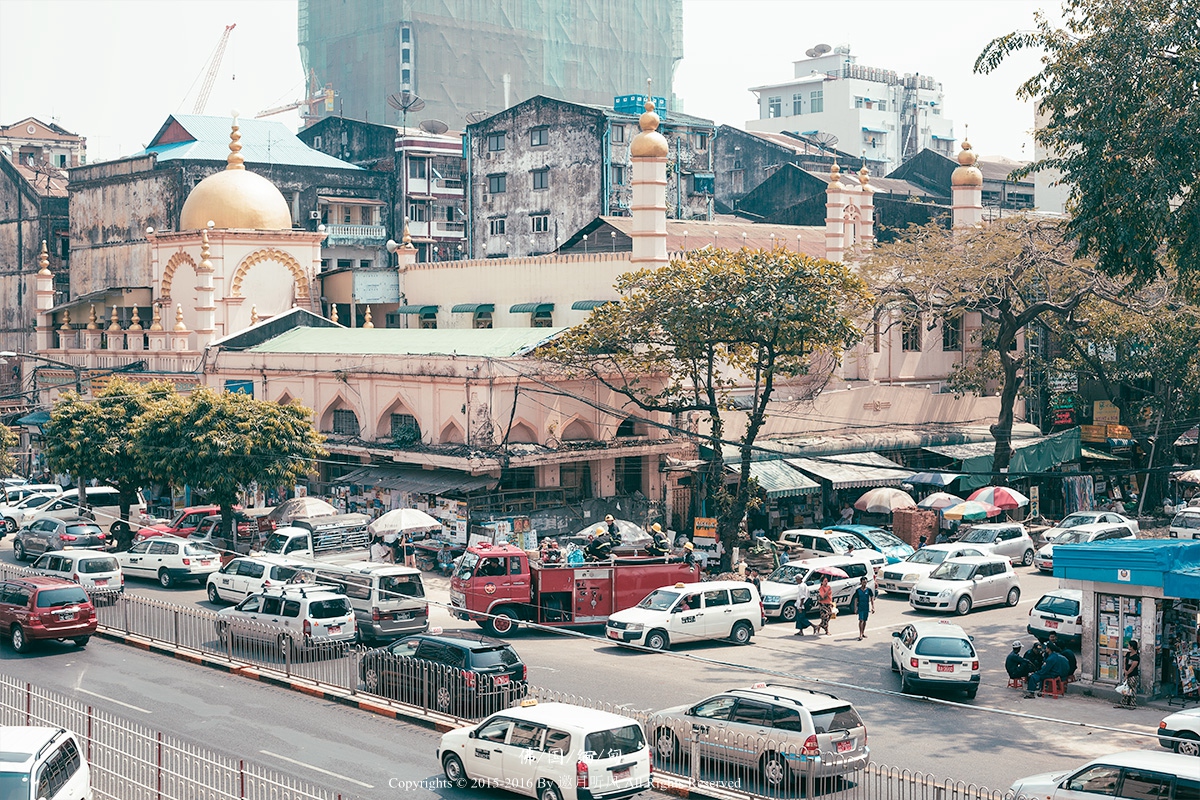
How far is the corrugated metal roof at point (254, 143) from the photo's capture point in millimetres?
73875

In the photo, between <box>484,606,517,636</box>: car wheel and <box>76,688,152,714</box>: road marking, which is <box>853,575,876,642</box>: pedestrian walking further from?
<box>76,688,152,714</box>: road marking

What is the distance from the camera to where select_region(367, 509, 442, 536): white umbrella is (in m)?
37.0

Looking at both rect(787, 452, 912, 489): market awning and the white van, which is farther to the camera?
rect(787, 452, 912, 489): market awning

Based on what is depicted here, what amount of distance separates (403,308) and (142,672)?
109ft

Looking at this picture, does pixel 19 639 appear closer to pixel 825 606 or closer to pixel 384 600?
pixel 384 600

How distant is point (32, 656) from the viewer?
2777 cm

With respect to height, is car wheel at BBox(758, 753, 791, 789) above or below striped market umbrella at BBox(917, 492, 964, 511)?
below

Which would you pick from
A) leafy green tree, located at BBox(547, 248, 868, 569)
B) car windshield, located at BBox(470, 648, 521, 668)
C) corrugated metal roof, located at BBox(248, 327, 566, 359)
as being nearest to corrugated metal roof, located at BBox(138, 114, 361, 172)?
corrugated metal roof, located at BBox(248, 327, 566, 359)

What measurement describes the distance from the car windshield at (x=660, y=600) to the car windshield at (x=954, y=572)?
787cm

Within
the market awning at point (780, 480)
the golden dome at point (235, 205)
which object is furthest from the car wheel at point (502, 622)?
the golden dome at point (235, 205)

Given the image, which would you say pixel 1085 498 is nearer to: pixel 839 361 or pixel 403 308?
pixel 839 361

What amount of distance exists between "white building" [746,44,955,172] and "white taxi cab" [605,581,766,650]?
9119 centimetres

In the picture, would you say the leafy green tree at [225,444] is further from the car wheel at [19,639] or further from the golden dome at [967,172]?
the golden dome at [967,172]

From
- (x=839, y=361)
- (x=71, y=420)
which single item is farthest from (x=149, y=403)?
(x=839, y=361)
